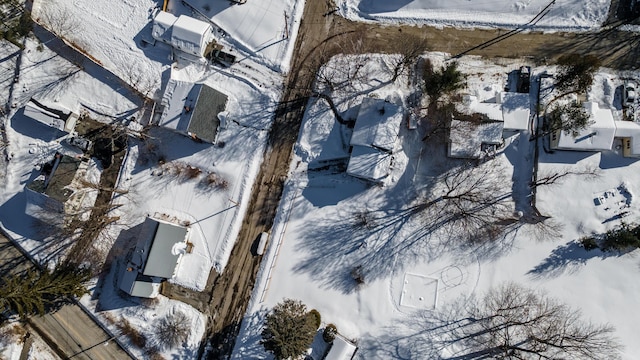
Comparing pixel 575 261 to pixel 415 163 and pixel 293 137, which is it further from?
pixel 293 137

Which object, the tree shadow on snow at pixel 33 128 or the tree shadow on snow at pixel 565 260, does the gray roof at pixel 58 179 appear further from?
the tree shadow on snow at pixel 565 260

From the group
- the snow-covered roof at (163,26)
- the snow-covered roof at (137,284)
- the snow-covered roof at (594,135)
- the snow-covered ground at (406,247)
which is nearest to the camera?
the snow-covered roof at (594,135)

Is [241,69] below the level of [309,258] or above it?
above

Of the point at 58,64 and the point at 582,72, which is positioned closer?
the point at 582,72

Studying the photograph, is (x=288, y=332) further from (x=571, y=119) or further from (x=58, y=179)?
(x=571, y=119)

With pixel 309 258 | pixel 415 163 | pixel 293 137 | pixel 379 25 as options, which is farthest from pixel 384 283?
pixel 379 25

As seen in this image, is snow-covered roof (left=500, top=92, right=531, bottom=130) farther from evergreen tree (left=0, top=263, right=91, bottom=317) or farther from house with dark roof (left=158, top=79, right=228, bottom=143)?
evergreen tree (left=0, top=263, right=91, bottom=317)

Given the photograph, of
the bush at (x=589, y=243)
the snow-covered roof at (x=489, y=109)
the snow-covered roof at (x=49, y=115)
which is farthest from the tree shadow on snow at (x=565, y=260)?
the snow-covered roof at (x=49, y=115)
